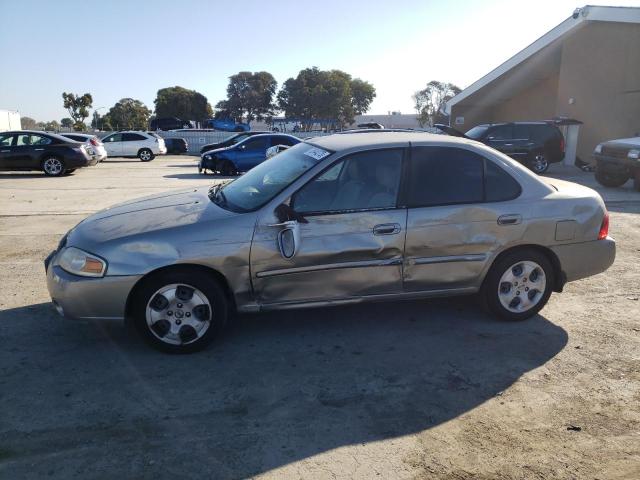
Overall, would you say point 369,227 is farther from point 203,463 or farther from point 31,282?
point 31,282

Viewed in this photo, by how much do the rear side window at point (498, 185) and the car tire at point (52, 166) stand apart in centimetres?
1555

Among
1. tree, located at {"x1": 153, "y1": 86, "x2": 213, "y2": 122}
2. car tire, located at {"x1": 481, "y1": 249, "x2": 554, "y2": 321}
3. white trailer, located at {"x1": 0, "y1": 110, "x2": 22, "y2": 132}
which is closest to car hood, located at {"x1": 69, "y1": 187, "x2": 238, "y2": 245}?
car tire, located at {"x1": 481, "y1": 249, "x2": 554, "y2": 321}

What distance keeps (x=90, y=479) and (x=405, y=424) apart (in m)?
1.77

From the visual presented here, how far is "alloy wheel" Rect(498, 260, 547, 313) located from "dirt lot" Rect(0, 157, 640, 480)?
196mm

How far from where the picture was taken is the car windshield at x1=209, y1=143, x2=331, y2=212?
410 cm

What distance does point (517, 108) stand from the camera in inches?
1086

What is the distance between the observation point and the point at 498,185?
14.4 ft

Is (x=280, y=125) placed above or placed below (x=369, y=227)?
above

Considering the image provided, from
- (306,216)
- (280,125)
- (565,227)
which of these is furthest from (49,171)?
(280,125)

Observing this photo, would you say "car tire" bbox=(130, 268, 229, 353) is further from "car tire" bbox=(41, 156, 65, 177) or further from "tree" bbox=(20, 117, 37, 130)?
"tree" bbox=(20, 117, 37, 130)

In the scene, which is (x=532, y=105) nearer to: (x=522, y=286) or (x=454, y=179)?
(x=522, y=286)

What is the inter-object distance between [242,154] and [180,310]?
1417 cm

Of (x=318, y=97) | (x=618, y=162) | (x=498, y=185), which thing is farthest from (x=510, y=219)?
(x=318, y=97)

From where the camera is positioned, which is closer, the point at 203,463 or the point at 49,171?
the point at 203,463
